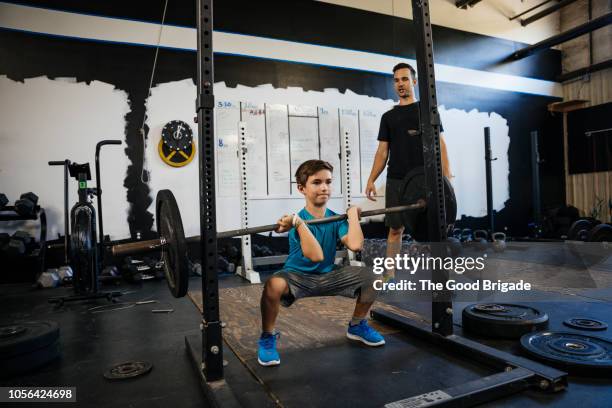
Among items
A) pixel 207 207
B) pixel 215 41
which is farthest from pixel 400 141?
pixel 215 41

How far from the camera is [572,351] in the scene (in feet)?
4.63

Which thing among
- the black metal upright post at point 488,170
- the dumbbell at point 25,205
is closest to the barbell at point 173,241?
the dumbbell at point 25,205

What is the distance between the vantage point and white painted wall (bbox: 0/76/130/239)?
3.40 meters

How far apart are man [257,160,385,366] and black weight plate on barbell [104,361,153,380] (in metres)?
0.44

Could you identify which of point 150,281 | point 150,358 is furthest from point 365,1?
point 150,358

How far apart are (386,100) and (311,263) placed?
3872mm

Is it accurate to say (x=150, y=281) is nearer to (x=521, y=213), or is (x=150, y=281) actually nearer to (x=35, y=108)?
(x=35, y=108)

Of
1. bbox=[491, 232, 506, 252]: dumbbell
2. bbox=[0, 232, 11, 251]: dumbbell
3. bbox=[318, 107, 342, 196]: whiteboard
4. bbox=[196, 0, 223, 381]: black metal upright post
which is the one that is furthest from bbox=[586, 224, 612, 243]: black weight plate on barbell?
bbox=[0, 232, 11, 251]: dumbbell

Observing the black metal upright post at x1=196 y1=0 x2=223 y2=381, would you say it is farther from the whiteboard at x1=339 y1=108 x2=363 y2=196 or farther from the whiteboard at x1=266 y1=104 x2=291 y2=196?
the whiteboard at x1=339 y1=108 x2=363 y2=196

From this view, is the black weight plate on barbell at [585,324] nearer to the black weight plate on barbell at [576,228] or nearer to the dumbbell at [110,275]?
the black weight plate on barbell at [576,228]

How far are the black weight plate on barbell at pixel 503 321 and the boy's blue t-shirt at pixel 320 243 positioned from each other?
753 mm

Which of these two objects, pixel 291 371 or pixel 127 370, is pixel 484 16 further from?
pixel 127 370

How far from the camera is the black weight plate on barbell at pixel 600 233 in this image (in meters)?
3.84

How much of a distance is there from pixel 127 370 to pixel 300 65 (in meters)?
3.83
